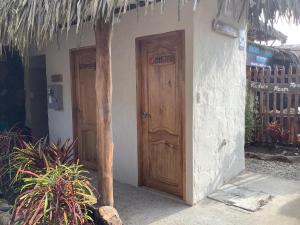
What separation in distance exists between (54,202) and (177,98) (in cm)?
222

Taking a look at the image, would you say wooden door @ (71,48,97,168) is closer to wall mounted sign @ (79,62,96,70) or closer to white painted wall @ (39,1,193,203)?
wall mounted sign @ (79,62,96,70)

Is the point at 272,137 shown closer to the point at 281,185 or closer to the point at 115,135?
the point at 281,185

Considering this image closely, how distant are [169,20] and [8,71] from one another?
4.93m

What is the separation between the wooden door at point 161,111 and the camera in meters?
4.58

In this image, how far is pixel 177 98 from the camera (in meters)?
4.59

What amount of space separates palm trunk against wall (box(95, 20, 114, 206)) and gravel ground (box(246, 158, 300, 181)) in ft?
10.9

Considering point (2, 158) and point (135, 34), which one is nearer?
point (2, 158)

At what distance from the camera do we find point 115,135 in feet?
18.0

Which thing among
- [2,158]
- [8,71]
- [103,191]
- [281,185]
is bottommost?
[281,185]

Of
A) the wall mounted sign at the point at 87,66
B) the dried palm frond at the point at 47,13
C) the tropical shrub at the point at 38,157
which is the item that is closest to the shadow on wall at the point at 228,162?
the tropical shrub at the point at 38,157

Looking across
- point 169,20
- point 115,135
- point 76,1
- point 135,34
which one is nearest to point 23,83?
point 115,135

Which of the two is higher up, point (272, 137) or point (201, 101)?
point (201, 101)

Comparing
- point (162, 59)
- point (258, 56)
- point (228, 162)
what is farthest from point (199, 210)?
point (258, 56)

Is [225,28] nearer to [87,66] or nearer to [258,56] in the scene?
[87,66]
